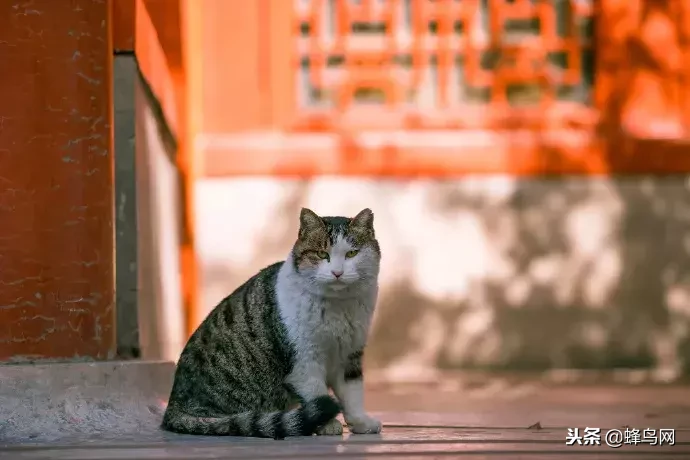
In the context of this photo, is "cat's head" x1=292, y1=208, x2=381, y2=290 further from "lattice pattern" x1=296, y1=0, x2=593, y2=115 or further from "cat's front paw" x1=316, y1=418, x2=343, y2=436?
"lattice pattern" x1=296, y1=0, x2=593, y2=115

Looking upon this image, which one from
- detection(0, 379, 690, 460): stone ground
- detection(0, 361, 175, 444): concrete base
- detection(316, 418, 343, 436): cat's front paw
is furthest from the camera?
detection(316, 418, 343, 436): cat's front paw

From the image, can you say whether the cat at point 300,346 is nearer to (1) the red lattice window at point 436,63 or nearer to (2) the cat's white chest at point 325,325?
(2) the cat's white chest at point 325,325

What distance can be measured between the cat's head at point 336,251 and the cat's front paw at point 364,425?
0.49 m

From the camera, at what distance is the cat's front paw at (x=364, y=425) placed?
4.29 meters

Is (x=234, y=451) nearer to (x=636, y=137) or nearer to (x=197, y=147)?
(x=197, y=147)

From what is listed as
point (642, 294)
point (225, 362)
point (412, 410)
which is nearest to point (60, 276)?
point (225, 362)

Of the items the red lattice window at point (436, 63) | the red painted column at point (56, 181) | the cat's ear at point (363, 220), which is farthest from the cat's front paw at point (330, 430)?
the red lattice window at point (436, 63)

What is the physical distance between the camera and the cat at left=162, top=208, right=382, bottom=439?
4258mm

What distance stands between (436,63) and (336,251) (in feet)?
14.7

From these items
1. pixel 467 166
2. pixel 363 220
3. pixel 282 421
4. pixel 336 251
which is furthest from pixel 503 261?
pixel 282 421

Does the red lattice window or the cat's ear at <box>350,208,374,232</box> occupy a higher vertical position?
the red lattice window

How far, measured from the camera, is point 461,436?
4207 mm

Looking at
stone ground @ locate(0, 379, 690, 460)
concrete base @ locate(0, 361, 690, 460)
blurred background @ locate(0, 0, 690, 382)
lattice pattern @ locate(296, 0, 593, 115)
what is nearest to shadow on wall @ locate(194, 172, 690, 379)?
blurred background @ locate(0, 0, 690, 382)

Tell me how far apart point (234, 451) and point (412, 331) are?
4.67 meters
